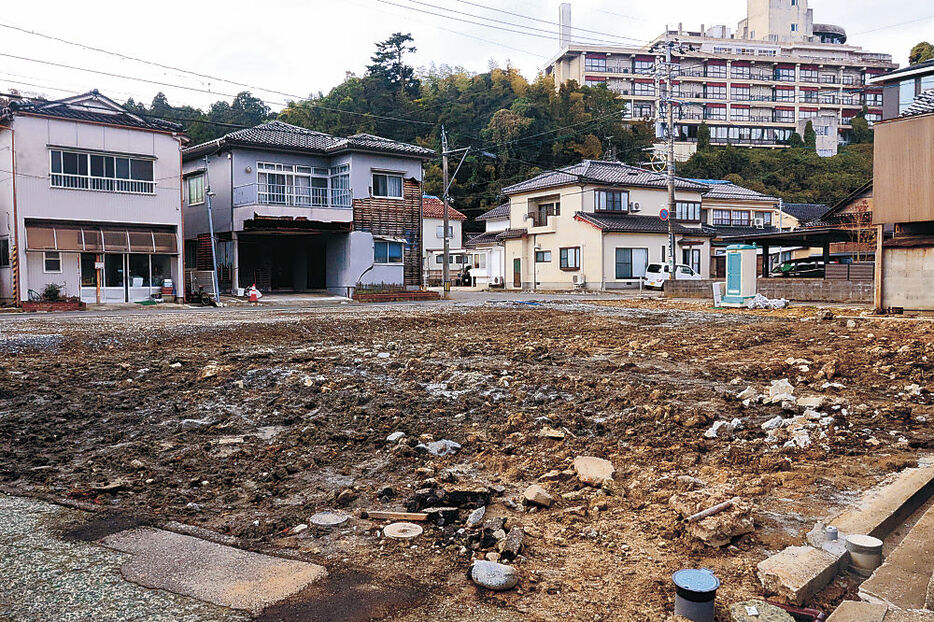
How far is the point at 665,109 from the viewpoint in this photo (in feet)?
113

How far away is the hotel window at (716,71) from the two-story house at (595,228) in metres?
35.4

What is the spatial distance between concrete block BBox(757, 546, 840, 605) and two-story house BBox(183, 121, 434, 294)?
29.1 meters

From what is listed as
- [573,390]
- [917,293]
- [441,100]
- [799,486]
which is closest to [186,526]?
[799,486]

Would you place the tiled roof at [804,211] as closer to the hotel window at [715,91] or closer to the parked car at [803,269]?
the parked car at [803,269]

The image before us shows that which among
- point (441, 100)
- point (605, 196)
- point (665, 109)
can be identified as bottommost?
point (605, 196)

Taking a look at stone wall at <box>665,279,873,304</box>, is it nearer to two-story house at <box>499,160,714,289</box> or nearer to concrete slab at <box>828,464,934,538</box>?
two-story house at <box>499,160,714,289</box>

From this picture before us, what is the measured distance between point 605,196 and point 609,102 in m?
20.4

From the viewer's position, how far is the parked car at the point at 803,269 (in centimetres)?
3008

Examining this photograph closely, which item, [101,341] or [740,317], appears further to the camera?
[740,317]

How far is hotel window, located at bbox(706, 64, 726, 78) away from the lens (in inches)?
2916

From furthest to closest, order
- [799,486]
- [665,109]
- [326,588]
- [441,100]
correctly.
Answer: [441,100]
[665,109]
[799,486]
[326,588]

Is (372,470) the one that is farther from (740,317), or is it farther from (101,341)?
(740,317)

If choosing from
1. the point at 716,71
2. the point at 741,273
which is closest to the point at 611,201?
the point at 741,273

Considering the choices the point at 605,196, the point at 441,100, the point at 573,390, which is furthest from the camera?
the point at 441,100
